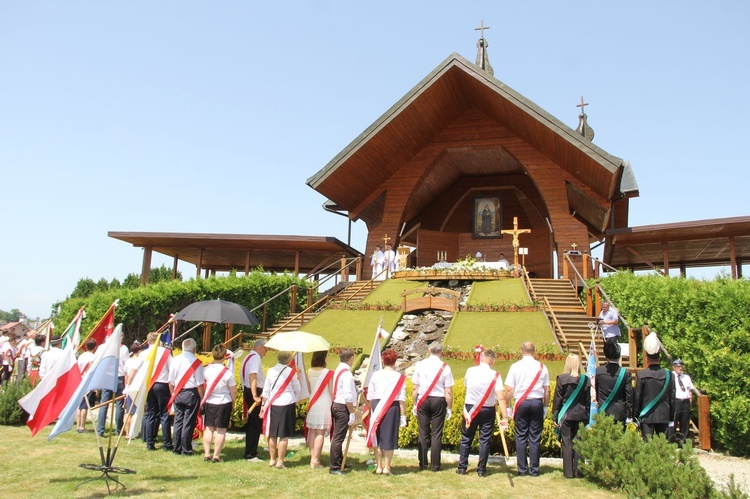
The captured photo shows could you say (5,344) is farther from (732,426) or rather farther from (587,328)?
(732,426)

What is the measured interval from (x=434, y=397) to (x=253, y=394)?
2.22 m

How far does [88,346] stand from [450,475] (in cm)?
530

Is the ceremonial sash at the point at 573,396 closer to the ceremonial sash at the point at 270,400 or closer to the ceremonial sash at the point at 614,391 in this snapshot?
the ceremonial sash at the point at 614,391

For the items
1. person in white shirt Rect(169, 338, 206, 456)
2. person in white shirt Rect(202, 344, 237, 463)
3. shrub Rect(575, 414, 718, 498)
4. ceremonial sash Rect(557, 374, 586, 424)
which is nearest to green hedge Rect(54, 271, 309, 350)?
person in white shirt Rect(169, 338, 206, 456)

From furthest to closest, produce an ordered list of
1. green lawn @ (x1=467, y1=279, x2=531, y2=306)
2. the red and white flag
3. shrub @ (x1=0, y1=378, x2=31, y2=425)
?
green lawn @ (x1=467, y1=279, x2=531, y2=306) < shrub @ (x1=0, y1=378, x2=31, y2=425) < the red and white flag

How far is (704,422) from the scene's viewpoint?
881 cm

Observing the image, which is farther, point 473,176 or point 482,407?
point 473,176

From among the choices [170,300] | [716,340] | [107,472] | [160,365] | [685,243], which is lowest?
[107,472]

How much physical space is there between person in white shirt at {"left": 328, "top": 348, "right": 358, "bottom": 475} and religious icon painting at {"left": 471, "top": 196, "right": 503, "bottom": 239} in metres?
19.8

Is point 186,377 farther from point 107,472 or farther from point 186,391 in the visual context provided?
point 107,472

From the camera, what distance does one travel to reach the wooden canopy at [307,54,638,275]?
19969mm

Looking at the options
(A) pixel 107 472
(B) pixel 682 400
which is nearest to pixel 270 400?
(A) pixel 107 472

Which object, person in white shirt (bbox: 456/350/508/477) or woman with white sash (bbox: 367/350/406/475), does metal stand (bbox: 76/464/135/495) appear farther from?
person in white shirt (bbox: 456/350/508/477)

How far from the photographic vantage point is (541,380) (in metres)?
6.68
